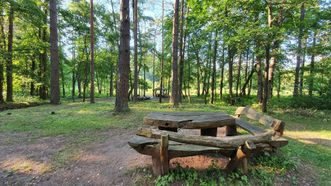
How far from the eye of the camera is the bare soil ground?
3354 mm

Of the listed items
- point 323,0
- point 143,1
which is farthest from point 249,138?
point 143,1

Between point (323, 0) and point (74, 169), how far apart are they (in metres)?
14.7

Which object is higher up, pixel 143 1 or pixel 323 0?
pixel 143 1

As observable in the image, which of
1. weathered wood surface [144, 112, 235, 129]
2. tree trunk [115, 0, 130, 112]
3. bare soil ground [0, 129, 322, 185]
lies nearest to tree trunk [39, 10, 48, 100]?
tree trunk [115, 0, 130, 112]

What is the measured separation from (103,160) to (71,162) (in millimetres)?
625

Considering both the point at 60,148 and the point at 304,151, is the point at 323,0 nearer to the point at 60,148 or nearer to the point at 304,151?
the point at 304,151

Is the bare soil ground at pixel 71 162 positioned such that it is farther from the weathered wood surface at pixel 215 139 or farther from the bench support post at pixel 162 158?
the weathered wood surface at pixel 215 139

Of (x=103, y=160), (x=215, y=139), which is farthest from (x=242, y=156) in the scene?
(x=103, y=160)

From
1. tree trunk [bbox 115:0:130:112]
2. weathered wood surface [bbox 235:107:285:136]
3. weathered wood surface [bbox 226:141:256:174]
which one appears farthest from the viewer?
tree trunk [bbox 115:0:130:112]

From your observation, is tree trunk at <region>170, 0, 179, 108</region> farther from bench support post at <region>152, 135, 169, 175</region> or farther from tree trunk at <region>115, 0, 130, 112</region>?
bench support post at <region>152, 135, 169, 175</region>

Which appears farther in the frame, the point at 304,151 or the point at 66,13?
the point at 66,13

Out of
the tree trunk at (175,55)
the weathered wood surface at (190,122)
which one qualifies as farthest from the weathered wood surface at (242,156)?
the tree trunk at (175,55)

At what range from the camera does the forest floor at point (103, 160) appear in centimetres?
329

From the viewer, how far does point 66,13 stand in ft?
40.2
